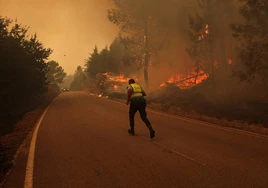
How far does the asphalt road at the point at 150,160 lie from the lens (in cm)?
480

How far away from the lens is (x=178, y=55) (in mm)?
40750

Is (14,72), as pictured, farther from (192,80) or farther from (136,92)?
(192,80)

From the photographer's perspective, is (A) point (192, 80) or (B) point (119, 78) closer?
(A) point (192, 80)

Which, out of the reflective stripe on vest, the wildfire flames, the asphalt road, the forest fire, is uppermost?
the wildfire flames

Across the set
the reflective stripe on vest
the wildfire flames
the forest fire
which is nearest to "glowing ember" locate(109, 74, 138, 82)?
the wildfire flames

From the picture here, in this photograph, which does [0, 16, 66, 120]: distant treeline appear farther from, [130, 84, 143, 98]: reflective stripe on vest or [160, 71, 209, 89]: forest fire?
[160, 71, 209, 89]: forest fire

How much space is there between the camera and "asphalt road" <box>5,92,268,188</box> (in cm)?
480

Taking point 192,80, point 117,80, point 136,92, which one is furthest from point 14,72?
point 117,80

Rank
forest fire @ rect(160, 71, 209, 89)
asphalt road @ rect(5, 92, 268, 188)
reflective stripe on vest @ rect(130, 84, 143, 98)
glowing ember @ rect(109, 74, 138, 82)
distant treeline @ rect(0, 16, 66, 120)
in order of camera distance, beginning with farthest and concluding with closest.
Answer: glowing ember @ rect(109, 74, 138, 82)
forest fire @ rect(160, 71, 209, 89)
distant treeline @ rect(0, 16, 66, 120)
reflective stripe on vest @ rect(130, 84, 143, 98)
asphalt road @ rect(5, 92, 268, 188)

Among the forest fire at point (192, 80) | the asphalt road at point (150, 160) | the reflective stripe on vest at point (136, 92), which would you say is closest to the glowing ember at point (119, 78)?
the forest fire at point (192, 80)

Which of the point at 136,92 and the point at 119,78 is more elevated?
the point at 119,78

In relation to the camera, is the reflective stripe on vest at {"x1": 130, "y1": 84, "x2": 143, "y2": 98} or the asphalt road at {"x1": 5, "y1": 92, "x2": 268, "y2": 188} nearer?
the asphalt road at {"x1": 5, "y1": 92, "x2": 268, "y2": 188}

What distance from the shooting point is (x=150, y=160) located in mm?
6043

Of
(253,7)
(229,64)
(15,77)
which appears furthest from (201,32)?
(15,77)
